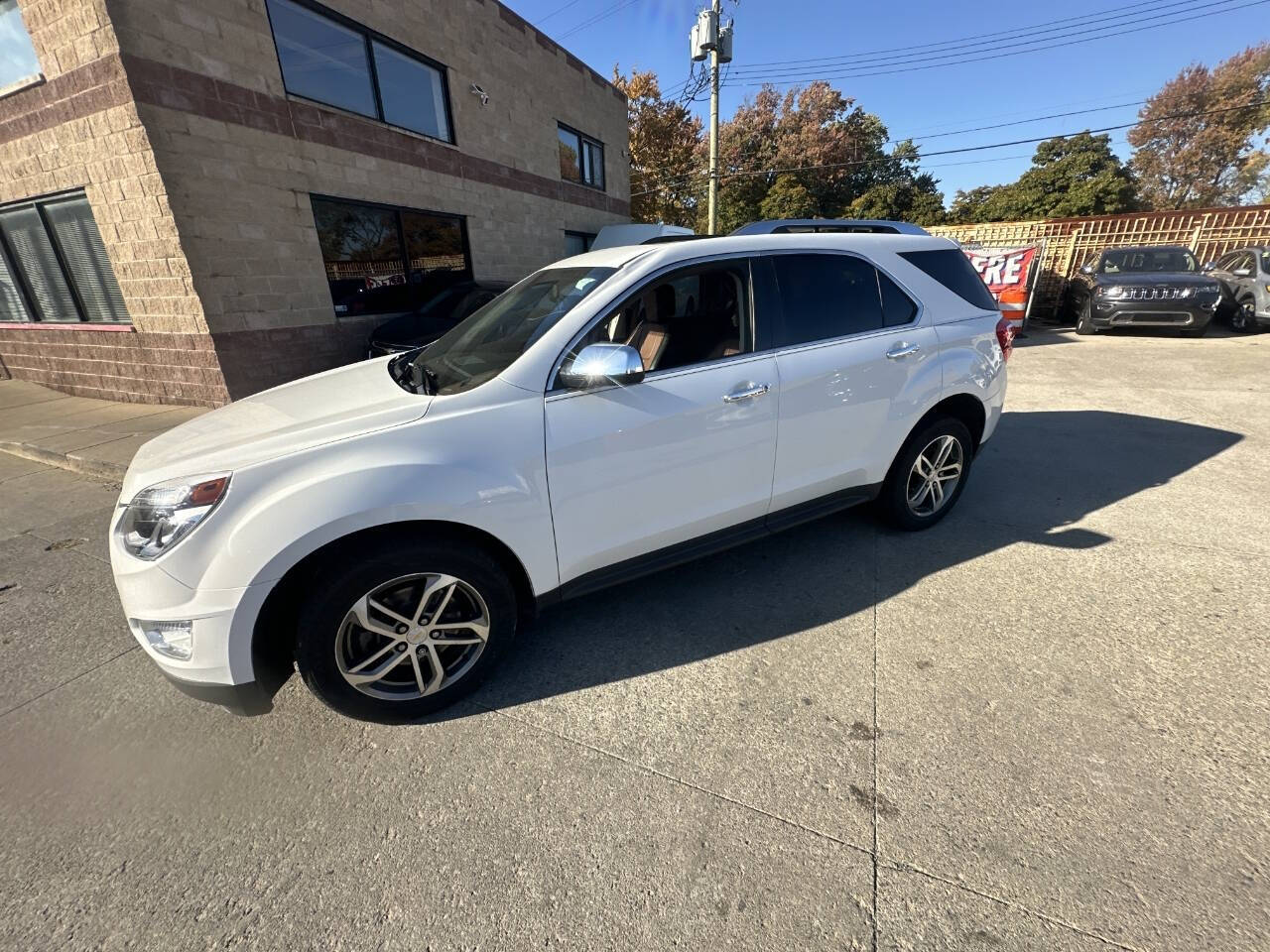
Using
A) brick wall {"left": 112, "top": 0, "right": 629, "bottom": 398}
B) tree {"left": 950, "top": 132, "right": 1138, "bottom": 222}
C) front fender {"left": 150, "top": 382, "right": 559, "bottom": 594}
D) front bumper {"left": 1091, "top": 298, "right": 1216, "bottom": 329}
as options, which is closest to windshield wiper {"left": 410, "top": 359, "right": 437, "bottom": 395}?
front fender {"left": 150, "top": 382, "right": 559, "bottom": 594}

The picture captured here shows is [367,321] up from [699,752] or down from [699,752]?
up

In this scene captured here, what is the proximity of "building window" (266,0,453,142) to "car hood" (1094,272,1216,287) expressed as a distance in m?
12.9

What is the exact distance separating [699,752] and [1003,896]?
3.08ft

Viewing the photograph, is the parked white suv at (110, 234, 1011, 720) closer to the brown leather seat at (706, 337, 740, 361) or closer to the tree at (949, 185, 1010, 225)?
the brown leather seat at (706, 337, 740, 361)

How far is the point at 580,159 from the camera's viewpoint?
13953 millimetres

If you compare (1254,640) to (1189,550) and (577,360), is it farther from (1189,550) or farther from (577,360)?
(577,360)

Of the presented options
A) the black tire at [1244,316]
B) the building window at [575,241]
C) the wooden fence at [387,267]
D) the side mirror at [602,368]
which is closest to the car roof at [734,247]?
the side mirror at [602,368]

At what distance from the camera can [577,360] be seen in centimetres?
213

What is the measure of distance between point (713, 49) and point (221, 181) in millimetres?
13916

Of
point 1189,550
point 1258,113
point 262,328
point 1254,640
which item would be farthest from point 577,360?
point 1258,113

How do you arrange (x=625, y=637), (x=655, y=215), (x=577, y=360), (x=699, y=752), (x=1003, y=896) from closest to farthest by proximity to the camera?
1. (x=1003, y=896)
2. (x=699, y=752)
3. (x=577, y=360)
4. (x=625, y=637)
5. (x=655, y=215)

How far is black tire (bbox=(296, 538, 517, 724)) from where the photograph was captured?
1886mm

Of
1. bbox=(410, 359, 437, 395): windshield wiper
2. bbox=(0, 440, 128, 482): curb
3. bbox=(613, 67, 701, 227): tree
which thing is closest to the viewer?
bbox=(410, 359, 437, 395): windshield wiper

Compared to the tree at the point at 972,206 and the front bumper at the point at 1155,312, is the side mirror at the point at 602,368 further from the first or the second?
the tree at the point at 972,206
